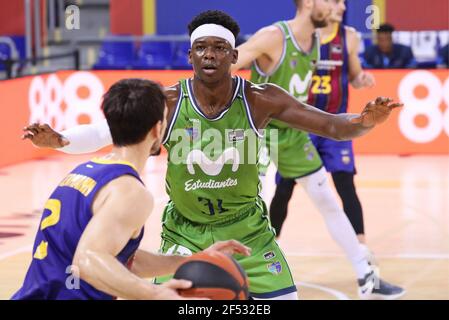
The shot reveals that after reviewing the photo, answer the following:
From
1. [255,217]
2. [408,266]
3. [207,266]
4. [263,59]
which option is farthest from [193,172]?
[408,266]

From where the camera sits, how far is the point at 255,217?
5199 millimetres

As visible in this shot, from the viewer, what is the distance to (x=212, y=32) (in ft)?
16.6

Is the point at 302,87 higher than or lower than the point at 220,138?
higher

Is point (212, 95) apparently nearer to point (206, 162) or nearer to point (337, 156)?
point (206, 162)

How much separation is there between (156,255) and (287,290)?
1066mm

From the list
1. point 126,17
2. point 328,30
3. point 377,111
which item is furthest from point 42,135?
point 126,17

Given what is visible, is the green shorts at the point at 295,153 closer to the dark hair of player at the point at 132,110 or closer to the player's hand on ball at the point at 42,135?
the player's hand on ball at the point at 42,135

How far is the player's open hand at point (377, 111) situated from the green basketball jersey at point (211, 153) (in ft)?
1.75

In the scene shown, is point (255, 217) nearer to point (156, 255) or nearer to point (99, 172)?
point (156, 255)

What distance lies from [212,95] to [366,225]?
15.4 ft

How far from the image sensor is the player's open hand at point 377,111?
4.72 metres

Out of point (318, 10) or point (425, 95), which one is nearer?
point (318, 10)

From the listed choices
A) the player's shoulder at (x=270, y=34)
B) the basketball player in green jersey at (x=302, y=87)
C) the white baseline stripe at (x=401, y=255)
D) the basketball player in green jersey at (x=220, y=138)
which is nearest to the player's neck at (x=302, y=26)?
the basketball player in green jersey at (x=302, y=87)

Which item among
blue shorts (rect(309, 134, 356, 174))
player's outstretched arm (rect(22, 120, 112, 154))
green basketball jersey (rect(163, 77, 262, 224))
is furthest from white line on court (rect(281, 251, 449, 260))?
player's outstretched arm (rect(22, 120, 112, 154))
